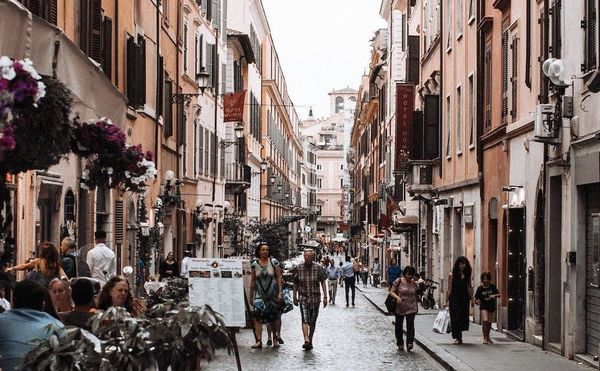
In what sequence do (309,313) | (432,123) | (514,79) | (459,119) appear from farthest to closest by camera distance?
(432,123) < (459,119) < (514,79) < (309,313)

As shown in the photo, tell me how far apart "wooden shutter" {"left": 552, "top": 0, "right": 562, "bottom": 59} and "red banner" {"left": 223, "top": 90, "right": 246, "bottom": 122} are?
91.4ft

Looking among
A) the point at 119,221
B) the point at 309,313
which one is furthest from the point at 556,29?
the point at 119,221

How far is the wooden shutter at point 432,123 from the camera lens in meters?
36.2

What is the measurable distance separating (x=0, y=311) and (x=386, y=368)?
389 inches

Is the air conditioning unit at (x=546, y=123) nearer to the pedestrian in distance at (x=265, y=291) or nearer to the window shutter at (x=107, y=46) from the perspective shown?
the pedestrian in distance at (x=265, y=291)

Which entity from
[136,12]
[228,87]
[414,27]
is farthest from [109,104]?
[228,87]

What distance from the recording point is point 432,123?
36.3 metres

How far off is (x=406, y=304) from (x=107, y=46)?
290 inches

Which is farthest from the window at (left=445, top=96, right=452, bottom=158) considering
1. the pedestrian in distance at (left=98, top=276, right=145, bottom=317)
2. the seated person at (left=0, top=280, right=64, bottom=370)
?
the seated person at (left=0, top=280, right=64, bottom=370)

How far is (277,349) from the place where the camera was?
70.4ft

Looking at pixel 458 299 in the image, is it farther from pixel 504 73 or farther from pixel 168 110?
pixel 168 110

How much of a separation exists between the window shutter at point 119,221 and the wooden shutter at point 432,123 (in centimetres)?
1298

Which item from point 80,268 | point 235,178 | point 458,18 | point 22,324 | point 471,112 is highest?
point 458,18

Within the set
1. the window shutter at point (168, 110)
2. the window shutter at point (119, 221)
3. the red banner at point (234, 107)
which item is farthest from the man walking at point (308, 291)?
the red banner at point (234, 107)
